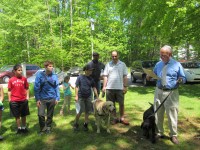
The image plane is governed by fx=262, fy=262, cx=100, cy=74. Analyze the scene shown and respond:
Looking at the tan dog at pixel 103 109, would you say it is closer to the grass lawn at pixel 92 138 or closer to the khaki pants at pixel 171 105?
the grass lawn at pixel 92 138

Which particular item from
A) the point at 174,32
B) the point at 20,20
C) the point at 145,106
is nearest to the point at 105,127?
the point at 145,106

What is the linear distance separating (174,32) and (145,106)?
5577mm

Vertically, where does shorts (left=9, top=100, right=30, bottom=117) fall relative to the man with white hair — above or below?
below

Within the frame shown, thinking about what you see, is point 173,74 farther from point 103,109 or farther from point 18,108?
point 18,108

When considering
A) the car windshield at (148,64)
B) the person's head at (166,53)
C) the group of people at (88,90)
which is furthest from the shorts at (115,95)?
the car windshield at (148,64)

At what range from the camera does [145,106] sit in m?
9.90

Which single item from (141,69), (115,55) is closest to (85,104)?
(115,55)

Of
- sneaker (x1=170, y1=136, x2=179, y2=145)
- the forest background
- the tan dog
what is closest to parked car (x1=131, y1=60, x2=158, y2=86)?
the forest background

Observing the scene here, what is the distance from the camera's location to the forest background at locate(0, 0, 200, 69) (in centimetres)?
1297

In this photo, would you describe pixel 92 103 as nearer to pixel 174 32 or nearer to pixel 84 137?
pixel 84 137

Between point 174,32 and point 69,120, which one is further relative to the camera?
point 174,32

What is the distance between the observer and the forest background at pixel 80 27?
13.0m

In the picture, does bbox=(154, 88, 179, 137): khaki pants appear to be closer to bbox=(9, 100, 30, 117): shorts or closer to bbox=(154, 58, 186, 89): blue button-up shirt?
bbox=(154, 58, 186, 89): blue button-up shirt

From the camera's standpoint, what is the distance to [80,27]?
76.0 feet
